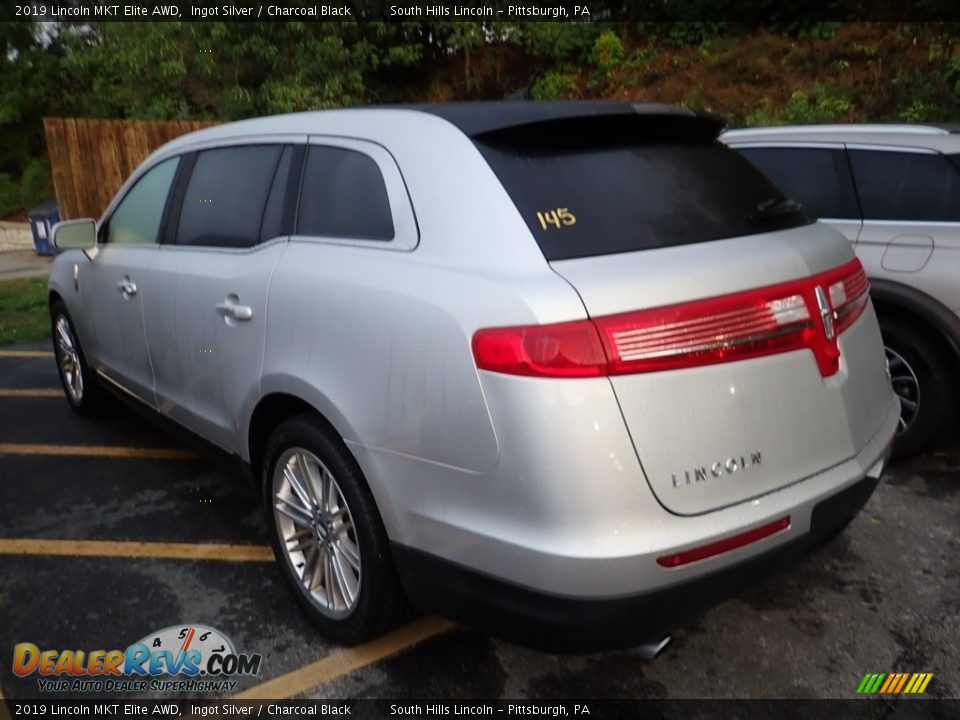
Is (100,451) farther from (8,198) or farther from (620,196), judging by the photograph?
(8,198)

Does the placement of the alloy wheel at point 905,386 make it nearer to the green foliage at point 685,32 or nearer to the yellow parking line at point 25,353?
the yellow parking line at point 25,353

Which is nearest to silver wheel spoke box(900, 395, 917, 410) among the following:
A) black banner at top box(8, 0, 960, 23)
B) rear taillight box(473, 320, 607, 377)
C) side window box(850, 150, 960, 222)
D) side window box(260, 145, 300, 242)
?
side window box(850, 150, 960, 222)

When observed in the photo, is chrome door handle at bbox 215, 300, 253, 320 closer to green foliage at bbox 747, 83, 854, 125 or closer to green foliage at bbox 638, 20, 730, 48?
green foliage at bbox 747, 83, 854, 125

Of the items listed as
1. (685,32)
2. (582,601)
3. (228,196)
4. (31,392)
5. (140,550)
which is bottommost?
(31,392)

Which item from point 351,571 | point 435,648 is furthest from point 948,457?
point 351,571

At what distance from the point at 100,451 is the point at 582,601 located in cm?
367

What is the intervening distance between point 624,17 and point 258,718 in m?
15.1

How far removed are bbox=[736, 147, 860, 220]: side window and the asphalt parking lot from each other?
142cm

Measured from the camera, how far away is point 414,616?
2.61 meters

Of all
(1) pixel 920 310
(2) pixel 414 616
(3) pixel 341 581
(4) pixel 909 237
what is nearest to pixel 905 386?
(1) pixel 920 310

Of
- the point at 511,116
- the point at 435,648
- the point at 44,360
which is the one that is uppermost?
the point at 511,116

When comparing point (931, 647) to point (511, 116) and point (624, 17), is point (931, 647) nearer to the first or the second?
point (511, 116)

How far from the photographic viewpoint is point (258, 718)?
2414 millimetres

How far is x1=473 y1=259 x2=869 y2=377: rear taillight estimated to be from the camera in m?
1.89
